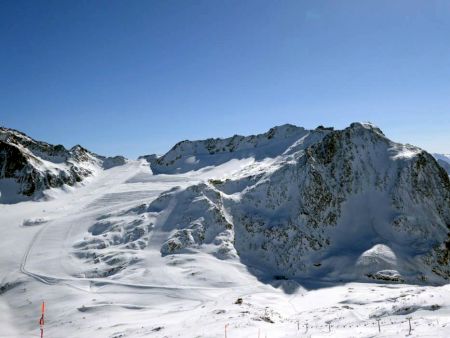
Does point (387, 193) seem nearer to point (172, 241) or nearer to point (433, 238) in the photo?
point (433, 238)

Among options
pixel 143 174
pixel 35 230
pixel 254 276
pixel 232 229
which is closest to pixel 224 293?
pixel 254 276

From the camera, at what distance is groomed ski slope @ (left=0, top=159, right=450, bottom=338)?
29.2 meters

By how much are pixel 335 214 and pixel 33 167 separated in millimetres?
81983

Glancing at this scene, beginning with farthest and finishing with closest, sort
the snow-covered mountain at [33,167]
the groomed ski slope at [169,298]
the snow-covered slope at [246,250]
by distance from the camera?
1. the snow-covered mountain at [33,167]
2. the snow-covered slope at [246,250]
3. the groomed ski slope at [169,298]

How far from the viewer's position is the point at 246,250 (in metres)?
65.9

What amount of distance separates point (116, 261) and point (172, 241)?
31.9 ft

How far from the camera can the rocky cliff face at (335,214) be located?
6156cm

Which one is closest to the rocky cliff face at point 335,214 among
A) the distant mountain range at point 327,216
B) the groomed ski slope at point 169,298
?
the distant mountain range at point 327,216

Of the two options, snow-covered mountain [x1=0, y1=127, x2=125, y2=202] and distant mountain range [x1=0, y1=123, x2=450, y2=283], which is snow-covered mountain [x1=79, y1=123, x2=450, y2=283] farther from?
snow-covered mountain [x1=0, y1=127, x2=125, y2=202]

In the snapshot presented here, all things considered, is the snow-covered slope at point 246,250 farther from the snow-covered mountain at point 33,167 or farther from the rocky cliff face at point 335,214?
the snow-covered mountain at point 33,167

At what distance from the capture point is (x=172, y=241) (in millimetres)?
64250

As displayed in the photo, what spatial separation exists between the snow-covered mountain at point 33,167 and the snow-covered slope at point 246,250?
8.02 metres

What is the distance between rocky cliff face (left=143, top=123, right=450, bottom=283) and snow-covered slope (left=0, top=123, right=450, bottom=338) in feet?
0.74

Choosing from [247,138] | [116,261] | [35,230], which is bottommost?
[116,261]
